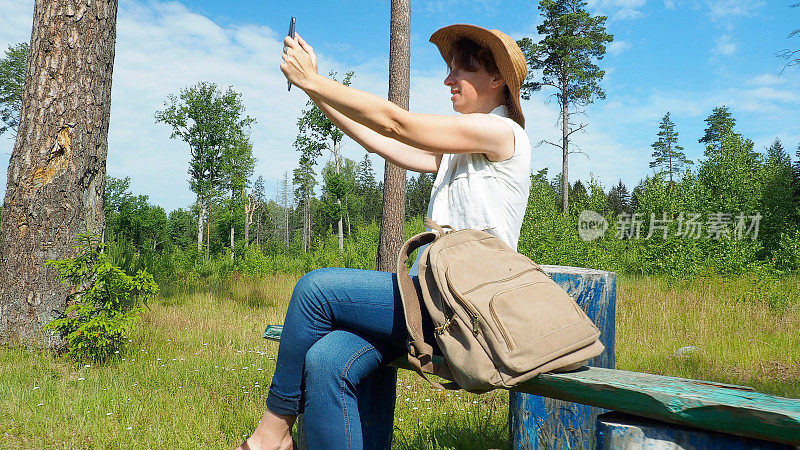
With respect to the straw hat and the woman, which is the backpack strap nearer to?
the woman

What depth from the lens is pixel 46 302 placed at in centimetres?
469

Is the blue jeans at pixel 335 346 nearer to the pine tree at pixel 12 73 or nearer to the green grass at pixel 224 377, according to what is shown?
the green grass at pixel 224 377

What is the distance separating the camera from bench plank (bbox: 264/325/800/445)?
121cm

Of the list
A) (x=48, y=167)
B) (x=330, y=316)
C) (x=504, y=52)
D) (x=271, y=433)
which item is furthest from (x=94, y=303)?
(x=504, y=52)

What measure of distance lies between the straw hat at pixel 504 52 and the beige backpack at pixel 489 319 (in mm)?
658

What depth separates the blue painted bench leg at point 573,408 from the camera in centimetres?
240

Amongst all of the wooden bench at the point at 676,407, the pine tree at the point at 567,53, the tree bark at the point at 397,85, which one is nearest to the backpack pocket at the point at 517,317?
the wooden bench at the point at 676,407

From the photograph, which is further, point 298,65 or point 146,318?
point 146,318

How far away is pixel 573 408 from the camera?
7.92 feet

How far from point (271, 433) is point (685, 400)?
4.24 feet

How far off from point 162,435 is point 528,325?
91.4 inches

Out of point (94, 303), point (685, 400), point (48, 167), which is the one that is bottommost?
point (94, 303)

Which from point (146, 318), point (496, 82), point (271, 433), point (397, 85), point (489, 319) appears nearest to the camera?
point (489, 319)

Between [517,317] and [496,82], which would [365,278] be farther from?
[496,82]
